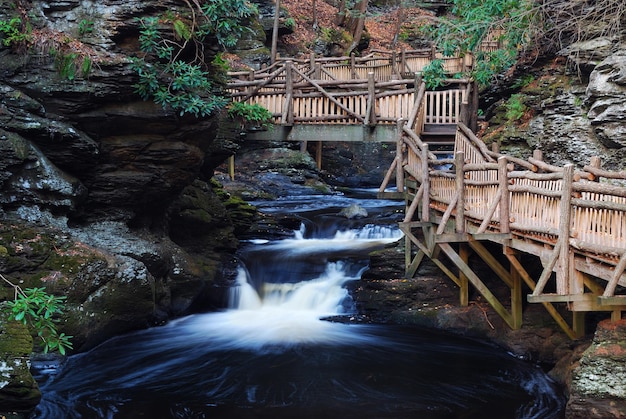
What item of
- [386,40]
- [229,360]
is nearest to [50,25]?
[229,360]

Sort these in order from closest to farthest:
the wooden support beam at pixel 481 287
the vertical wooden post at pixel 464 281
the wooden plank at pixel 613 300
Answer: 1. the wooden plank at pixel 613 300
2. the wooden support beam at pixel 481 287
3. the vertical wooden post at pixel 464 281

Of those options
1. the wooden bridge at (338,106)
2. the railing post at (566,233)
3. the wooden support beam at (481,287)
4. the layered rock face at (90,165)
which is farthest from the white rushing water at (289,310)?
the railing post at (566,233)

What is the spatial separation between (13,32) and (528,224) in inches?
373

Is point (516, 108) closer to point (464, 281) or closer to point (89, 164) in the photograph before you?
point (464, 281)

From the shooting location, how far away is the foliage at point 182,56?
1213cm

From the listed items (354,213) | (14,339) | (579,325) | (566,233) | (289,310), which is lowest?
(289,310)

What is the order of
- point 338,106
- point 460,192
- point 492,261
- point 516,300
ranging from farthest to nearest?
point 338,106, point 516,300, point 492,261, point 460,192

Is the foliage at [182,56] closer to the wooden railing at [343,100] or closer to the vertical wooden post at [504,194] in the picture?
the wooden railing at [343,100]

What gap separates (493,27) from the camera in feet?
54.2

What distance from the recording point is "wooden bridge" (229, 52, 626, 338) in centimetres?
824

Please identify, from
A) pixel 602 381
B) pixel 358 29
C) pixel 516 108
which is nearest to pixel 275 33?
pixel 358 29

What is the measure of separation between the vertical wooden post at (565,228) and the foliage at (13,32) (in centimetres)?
944

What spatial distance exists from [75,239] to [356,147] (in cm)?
2163

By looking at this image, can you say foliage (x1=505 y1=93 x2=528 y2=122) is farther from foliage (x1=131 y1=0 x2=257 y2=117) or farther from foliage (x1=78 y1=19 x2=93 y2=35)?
foliage (x1=78 y1=19 x2=93 y2=35)
